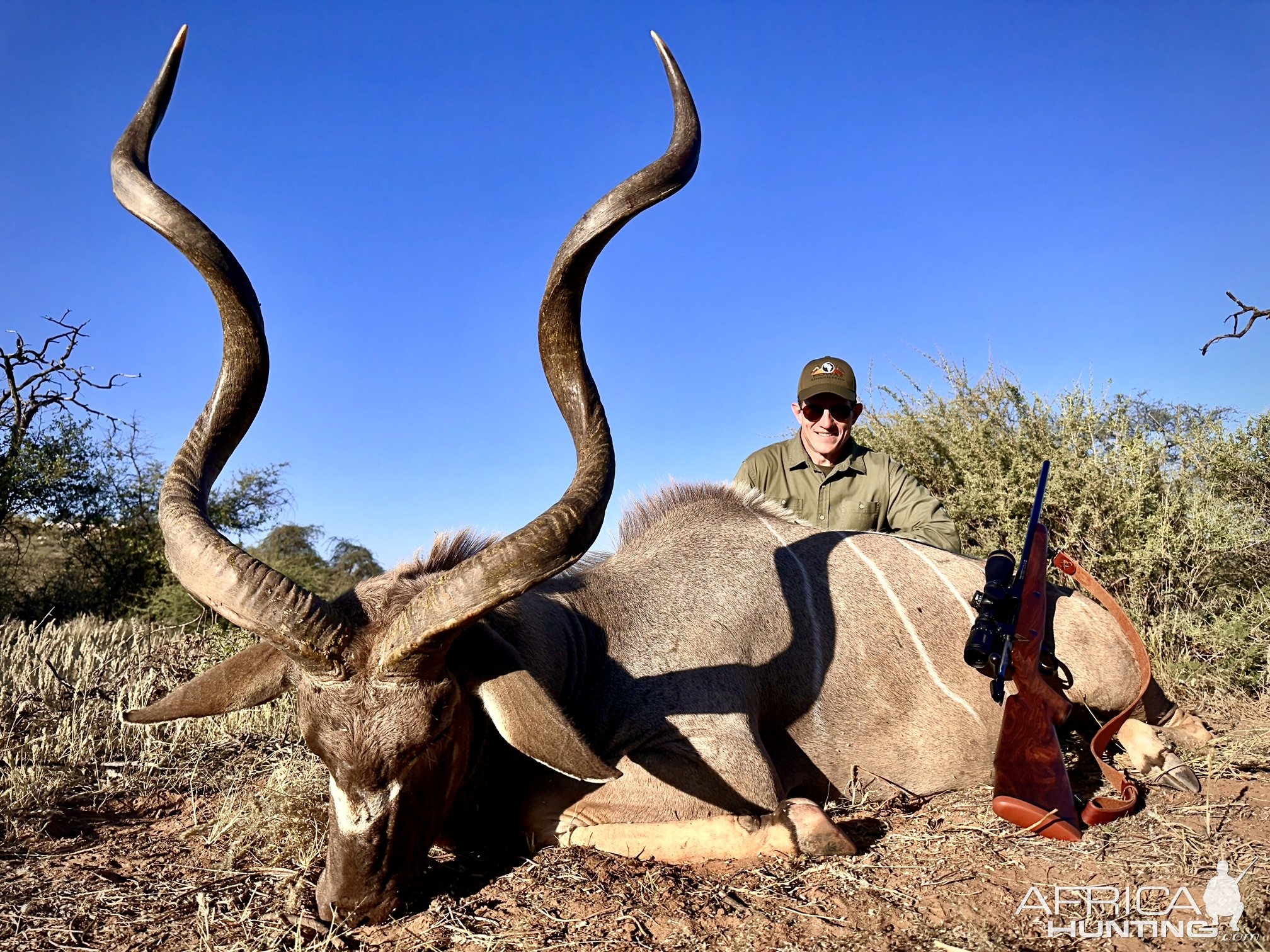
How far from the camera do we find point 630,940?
8.60ft

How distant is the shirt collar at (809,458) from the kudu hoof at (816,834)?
2.87 metres

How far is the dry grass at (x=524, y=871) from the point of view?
2.69 metres

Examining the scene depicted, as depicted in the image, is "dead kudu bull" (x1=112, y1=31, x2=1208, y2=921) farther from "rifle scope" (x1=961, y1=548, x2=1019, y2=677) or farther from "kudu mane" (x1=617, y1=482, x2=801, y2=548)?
"rifle scope" (x1=961, y1=548, x2=1019, y2=677)

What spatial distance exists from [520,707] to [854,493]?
138 inches

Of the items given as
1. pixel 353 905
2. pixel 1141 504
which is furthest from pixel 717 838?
pixel 1141 504

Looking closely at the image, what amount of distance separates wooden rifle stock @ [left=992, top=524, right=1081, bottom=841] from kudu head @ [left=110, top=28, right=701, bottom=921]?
1.65 meters

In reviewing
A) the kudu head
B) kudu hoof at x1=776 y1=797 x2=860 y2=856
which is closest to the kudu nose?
the kudu head

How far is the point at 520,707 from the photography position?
9.48ft

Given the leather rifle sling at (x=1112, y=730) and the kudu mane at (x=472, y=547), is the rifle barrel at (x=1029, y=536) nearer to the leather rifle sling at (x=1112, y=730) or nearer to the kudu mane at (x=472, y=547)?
the leather rifle sling at (x=1112, y=730)

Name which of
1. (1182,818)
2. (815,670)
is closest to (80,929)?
(815,670)

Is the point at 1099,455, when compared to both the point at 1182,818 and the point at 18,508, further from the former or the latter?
the point at 18,508

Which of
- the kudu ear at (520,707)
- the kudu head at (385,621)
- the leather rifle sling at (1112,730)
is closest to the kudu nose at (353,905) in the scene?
the kudu head at (385,621)

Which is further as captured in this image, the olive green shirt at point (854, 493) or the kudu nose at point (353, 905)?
the olive green shirt at point (854, 493)

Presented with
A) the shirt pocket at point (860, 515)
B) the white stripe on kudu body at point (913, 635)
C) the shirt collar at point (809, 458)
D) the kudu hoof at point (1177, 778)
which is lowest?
the kudu hoof at point (1177, 778)
